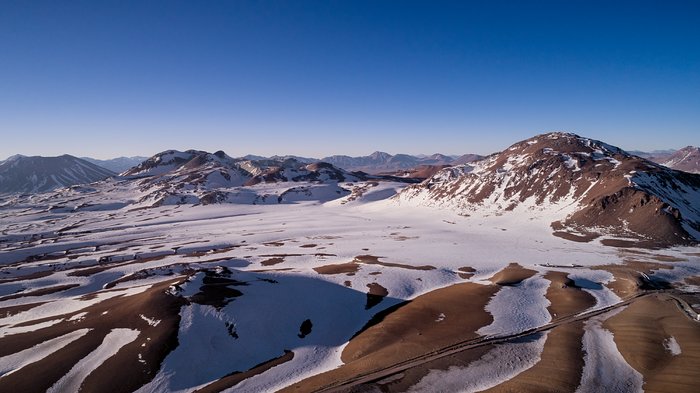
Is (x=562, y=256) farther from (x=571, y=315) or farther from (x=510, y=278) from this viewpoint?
(x=571, y=315)

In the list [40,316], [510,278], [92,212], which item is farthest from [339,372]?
[92,212]

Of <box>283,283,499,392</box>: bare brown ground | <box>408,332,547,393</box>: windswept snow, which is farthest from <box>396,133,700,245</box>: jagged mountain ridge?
<box>408,332,547,393</box>: windswept snow

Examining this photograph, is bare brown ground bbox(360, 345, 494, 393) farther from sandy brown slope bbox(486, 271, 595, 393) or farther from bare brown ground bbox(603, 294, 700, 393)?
bare brown ground bbox(603, 294, 700, 393)

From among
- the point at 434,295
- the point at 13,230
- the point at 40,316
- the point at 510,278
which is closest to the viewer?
the point at 40,316

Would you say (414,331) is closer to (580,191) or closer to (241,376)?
(241,376)

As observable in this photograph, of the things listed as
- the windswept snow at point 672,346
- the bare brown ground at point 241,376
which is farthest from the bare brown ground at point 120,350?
the windswept snow at point 672,346
